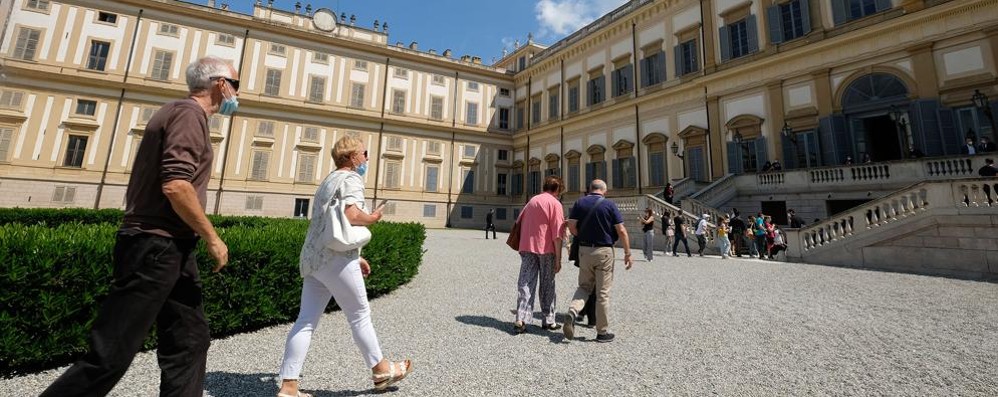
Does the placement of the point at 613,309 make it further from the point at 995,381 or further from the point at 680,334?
the point at 995,381

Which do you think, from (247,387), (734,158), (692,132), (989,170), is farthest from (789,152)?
(247,387)

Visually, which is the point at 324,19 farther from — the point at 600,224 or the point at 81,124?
the point at 600,224

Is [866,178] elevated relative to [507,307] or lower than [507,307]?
elevated

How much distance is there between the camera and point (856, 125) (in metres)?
14.0

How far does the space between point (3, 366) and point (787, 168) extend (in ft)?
64.2

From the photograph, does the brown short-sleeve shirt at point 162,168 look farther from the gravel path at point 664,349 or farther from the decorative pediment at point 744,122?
the decorative pediment at point 744,122

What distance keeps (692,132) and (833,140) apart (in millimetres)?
5467

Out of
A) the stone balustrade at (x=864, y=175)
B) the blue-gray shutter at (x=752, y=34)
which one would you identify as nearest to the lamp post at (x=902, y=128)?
the stone balustrade at (x=864, y=175)

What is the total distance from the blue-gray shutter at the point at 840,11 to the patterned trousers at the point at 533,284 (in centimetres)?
1761

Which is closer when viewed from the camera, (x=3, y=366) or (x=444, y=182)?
(x=3, y=366)

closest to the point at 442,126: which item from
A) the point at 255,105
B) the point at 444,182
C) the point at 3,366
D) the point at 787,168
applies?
the point at 444,182

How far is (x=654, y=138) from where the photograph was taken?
20516 mm

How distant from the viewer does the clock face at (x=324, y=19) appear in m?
26.8

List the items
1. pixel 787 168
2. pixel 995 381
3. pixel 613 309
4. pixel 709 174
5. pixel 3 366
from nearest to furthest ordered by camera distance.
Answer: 1. pixel 3 366
2. pixel 995 381
3. pixel 613 309
4. pixel 787 168
5. pixel 709 174
